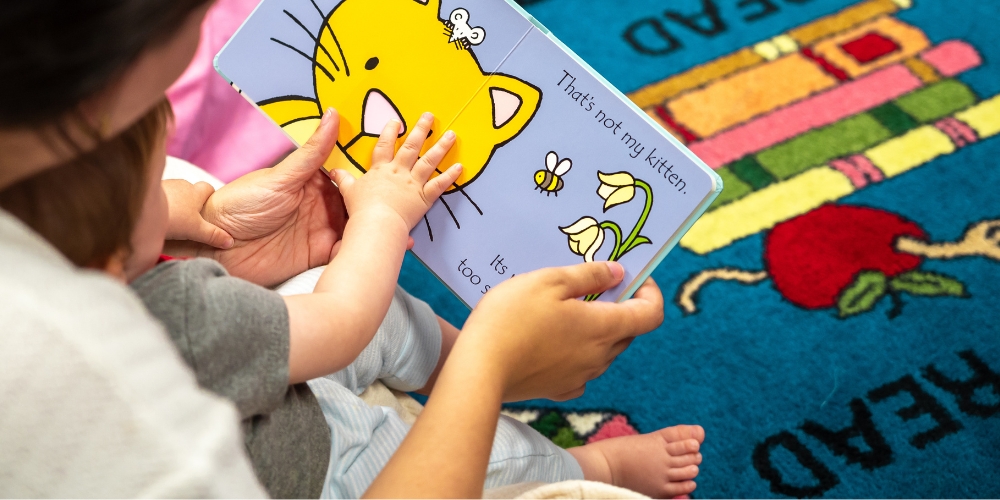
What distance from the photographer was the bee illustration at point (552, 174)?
65 centimetres

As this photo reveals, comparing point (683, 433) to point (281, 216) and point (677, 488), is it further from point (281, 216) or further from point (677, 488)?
point (281, 216)

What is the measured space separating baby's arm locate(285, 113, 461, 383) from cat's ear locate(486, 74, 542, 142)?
51 millimetres

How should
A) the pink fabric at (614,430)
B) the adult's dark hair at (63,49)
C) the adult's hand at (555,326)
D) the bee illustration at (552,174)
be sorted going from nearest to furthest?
the adult's dark hair at (63,49) → the adult's hand at (555,326) → the bee illustration at (552,174) → the pink fabric at (614,430)

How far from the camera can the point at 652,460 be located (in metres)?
0.81

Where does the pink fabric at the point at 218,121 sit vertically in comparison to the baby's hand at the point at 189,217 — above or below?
below

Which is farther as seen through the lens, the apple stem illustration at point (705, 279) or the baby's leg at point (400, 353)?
the apple stem illustration at point (705, 279)

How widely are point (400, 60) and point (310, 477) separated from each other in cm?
39

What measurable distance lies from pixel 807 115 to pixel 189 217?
0.97 m

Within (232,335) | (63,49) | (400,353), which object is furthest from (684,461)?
(63,49)

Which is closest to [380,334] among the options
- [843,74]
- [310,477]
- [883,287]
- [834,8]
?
[310,477]

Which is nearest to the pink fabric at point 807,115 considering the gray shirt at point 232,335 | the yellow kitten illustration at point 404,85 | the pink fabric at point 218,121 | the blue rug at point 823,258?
the blue rug at point 823,258

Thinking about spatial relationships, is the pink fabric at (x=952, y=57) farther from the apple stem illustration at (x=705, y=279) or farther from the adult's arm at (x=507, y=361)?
the adult's arm at (x=507, y=361)

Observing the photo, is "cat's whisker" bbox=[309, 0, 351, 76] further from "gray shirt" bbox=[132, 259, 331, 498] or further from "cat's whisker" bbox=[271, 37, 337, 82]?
"gray shirt" bbox=[132, 259, 331, 498]

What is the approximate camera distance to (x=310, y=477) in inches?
21.7
